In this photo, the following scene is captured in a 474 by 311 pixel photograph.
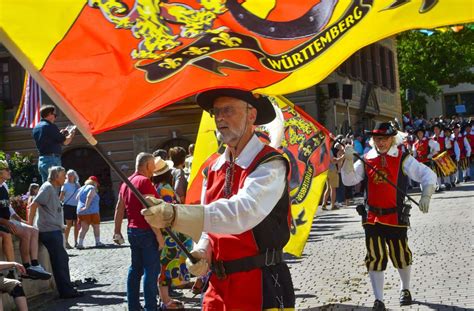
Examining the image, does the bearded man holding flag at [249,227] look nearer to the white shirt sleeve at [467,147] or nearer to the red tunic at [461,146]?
the red tunic at [461,146]

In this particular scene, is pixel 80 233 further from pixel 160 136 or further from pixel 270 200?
pixel 160 136

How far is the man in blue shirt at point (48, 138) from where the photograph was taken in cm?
1135

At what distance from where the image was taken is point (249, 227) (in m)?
4.24

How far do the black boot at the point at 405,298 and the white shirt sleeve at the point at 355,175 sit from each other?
1216 mm

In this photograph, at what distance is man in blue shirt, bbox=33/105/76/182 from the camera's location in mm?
11352

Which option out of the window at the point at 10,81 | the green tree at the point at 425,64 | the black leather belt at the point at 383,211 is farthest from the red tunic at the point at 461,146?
the green tree at the point at 425,64

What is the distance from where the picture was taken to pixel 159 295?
984cm

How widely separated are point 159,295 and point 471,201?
1200 centimetres

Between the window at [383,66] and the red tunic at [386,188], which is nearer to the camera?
the red tunic at [386,188]

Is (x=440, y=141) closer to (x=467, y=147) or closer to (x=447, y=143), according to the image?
(x=447, y=143)

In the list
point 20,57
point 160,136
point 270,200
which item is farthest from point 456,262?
point 160,136

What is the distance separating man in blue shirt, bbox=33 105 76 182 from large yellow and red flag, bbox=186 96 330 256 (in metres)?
2.62

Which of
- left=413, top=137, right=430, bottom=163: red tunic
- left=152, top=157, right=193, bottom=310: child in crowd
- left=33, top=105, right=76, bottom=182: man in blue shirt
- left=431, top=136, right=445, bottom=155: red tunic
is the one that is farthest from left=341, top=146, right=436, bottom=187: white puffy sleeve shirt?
left=431, top=136, right=445, bottom=155: red tunic

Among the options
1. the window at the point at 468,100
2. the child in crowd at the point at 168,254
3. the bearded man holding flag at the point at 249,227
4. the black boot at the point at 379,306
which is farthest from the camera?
the window at the point at 468,100
